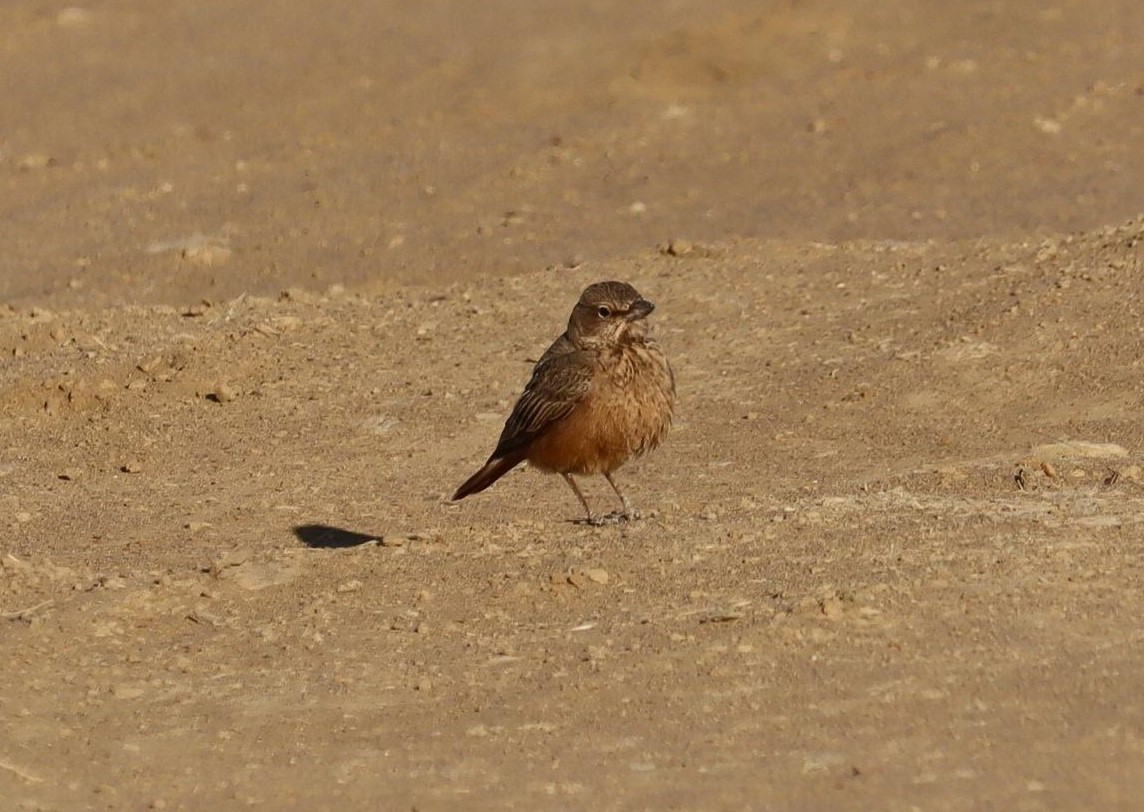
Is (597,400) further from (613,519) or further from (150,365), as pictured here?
(150,365)

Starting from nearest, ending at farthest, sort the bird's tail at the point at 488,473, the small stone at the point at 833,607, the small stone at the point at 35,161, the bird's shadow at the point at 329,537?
the small stone at the point at 833,607, the bird's tail at the point at 488,473, the bird's shadow at the point at 329,537, the small stone at the point at 35,161

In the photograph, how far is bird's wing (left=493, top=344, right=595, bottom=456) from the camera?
9.08 meters

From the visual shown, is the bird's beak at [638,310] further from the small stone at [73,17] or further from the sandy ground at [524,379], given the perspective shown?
the small stone at [73,17]

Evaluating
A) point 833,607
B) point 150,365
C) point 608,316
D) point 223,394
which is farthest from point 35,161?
point 833,607

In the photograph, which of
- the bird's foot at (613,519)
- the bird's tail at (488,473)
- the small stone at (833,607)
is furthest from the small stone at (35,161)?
the small stone at (833,607)

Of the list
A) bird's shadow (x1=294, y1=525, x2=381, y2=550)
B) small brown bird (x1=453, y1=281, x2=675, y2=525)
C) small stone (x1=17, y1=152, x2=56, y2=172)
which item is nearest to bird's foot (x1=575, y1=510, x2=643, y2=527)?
small brown bird (x1=453, y1=281, x2=675, y2=525)

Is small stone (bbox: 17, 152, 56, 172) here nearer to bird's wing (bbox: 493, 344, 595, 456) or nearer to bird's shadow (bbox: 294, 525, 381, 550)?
bird's shadow (bbox: 294, 525, 381, 550)

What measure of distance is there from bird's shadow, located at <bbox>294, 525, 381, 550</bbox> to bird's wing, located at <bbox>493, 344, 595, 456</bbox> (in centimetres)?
80

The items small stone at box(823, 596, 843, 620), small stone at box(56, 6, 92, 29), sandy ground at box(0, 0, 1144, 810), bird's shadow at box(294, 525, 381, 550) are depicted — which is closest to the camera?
sandy ground at box(0, 0, 1144, 810)

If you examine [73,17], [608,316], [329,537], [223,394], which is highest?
[73,17]

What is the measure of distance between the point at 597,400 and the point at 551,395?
24 cm

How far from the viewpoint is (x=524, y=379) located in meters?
12.0

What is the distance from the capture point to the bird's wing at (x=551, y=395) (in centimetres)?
908

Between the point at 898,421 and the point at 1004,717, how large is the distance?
4.69m
